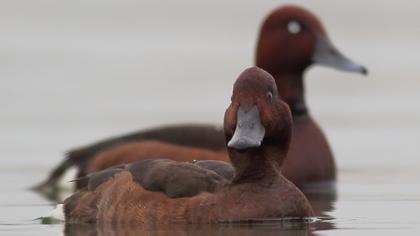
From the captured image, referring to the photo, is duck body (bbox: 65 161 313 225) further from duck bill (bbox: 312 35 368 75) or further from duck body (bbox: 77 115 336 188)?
duck bill (bbox: 312 35 368 75)

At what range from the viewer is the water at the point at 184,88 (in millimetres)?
11445

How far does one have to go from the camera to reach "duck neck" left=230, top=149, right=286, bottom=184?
9.40 m

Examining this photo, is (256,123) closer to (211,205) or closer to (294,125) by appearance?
(211,205)

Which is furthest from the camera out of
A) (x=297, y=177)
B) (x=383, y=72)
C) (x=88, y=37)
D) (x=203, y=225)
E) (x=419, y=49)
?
(x=88, y=37)

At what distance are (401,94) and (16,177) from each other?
6265 millimetres

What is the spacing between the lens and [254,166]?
9430 mm

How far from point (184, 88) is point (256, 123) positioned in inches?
397

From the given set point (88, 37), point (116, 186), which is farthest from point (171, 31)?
point (116, 186)

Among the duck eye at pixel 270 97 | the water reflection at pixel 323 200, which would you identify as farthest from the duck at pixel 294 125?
the duck eye at pixel 270 97

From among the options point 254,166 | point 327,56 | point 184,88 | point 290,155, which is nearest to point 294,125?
point 290,155

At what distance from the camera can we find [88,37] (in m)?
24.0

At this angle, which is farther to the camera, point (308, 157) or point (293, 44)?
point (293, 44)

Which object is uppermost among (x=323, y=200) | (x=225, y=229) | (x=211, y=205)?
(x=211, y=205)

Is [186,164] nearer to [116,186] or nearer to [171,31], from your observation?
[116,186]
